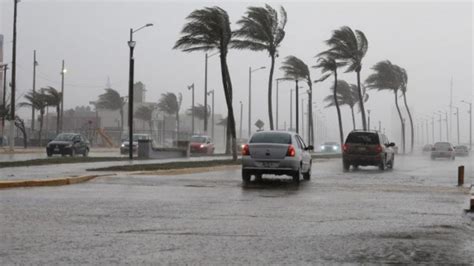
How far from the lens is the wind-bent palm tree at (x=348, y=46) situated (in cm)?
5616

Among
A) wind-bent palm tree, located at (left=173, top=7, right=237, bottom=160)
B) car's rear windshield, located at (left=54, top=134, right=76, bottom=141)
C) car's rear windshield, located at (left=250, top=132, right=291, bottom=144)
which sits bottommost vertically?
car's rear windshield, located at (left=250, top=132, right=291, bottom=144)

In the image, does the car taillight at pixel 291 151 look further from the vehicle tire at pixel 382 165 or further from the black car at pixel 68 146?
the black car at pixel 68 146

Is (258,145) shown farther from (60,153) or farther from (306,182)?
(60,153)

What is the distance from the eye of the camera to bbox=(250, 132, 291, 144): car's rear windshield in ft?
64.3

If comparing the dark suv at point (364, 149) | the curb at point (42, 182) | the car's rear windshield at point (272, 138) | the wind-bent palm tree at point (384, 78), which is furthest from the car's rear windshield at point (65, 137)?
the wind-bent palm tree at point (384, 78)

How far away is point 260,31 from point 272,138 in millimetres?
25339

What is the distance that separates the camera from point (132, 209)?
11.7 m

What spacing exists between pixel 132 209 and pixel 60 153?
27.2 metres

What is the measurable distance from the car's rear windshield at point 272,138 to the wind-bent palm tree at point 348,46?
3783 cm

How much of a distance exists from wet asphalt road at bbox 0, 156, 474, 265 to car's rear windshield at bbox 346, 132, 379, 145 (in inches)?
498

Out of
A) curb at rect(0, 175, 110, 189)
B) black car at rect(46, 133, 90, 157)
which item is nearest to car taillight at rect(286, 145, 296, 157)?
curb at rect(0, 175, 110, 189)

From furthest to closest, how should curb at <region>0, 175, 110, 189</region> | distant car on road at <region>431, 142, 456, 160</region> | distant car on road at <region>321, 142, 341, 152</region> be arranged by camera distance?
distant car on road at <region>321, 142, 341, 152</region>, distant car on road at <region>431, 142, 456, 160</region>, curb at <region>0, 175, 110, 189</region>

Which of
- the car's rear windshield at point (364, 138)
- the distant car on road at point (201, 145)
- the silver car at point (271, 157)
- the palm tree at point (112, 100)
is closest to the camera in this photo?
the silver car at point (271, 157)

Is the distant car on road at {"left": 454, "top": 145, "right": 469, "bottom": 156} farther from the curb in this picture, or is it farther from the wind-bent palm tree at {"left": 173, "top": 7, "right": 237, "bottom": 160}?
the curb
